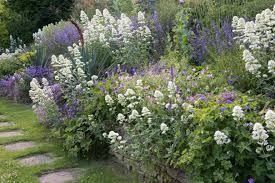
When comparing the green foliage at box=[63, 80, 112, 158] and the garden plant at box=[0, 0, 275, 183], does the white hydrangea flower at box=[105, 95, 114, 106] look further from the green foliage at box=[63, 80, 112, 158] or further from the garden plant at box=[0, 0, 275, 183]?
the green foliage at box=[63, 80, 112, 158]

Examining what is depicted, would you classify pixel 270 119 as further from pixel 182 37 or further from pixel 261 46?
pixel 182 37

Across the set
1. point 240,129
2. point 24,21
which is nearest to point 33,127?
point 240,129

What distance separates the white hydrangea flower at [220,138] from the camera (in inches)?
108

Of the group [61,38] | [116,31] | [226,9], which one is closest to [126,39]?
[116,31]

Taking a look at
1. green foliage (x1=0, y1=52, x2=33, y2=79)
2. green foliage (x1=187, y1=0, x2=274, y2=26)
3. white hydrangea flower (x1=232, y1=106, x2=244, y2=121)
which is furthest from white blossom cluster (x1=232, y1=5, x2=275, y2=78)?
green foliage (x1=0, y1=52, x2=33, y2=79)

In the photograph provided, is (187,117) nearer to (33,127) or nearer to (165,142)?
(165,142)

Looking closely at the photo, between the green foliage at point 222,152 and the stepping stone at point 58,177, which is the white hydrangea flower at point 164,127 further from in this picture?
the stepping stone at point 58,177

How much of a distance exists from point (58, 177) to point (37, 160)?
2.09ft

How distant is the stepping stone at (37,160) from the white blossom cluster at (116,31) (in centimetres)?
212

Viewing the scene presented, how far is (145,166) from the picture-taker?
12.3 ft

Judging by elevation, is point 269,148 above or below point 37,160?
above

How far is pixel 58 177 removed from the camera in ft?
14.1

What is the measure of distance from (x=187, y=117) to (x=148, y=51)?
10.0ft

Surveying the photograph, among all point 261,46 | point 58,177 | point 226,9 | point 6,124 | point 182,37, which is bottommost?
point 58,177
